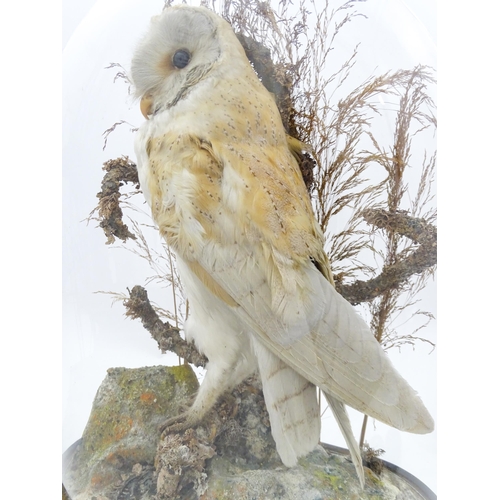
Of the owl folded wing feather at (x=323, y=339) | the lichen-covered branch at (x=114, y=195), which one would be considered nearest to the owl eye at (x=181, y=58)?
the lichen-covered branch at (x=114, y=195)

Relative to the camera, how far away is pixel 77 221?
1790mm

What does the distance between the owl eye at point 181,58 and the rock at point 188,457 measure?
2.35 ft

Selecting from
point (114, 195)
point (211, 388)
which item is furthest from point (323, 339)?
point (114, 195)

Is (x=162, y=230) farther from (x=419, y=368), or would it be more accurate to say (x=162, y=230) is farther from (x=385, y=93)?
(x=419, y=368)

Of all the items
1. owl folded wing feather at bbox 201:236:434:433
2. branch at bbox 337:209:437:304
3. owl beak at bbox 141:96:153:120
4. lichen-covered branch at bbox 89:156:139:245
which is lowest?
owl folded wing feather at bbox 201:236:434:433

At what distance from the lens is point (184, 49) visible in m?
1.45

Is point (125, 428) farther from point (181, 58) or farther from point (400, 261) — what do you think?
point (181, 58)

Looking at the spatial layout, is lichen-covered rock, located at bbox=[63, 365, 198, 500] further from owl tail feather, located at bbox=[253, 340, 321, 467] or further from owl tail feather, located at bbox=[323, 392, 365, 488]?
owl tail feather, located at bbox=[323, 392, 365, 488]

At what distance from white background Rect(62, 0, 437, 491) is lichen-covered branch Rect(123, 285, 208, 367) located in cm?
3

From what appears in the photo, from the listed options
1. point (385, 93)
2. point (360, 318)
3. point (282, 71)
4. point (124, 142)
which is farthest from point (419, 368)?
point (124, 142)

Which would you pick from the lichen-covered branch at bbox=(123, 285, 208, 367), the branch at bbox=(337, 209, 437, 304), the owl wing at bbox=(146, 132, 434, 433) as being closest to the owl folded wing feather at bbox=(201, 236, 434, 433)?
the owl wing at bbox=(146, 132, 434, 433)

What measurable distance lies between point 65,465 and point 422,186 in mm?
1176

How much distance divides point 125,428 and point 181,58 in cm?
88

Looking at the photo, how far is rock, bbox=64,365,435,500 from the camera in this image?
1502mm
